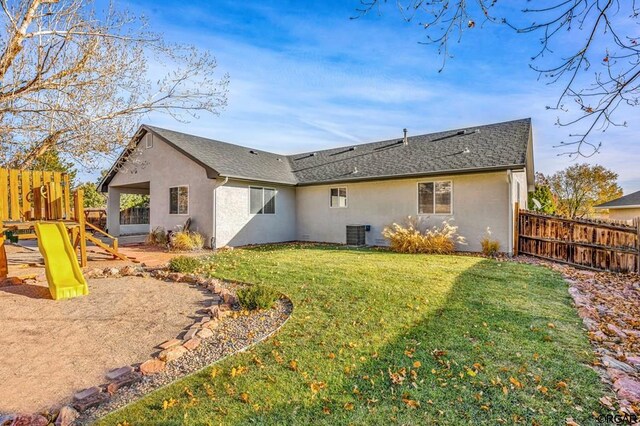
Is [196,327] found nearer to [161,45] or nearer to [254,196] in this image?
[161,45]

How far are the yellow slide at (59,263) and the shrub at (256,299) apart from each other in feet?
10.3

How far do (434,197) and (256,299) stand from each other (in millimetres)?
8967

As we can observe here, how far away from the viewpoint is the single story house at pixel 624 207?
23873mm

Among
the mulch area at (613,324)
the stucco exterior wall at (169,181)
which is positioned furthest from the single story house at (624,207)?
the stucco exterior wall at (169,181)

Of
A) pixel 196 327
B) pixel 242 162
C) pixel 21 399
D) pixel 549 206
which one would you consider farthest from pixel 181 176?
pixel 549 206

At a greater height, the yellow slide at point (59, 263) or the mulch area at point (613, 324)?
the yellow slide at point (59, 263)

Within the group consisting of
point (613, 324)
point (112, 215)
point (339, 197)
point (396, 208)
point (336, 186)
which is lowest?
point (613, 324)

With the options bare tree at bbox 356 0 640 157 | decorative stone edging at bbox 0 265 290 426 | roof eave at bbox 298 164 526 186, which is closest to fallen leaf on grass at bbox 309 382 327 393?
decorative stone edging at bbox 0 265 290 426

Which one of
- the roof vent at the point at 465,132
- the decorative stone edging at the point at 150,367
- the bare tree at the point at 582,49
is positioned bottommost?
the decorative stone edging at the point at 150,367

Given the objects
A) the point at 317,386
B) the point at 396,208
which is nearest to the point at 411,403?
the point at 317,386

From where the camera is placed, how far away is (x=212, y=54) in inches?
265

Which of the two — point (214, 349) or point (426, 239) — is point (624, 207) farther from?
point (214, 349)

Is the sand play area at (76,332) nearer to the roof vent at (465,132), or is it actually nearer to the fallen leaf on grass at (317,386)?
the fallen leaf on grass at (317,386)

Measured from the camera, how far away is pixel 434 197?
12.1 m
